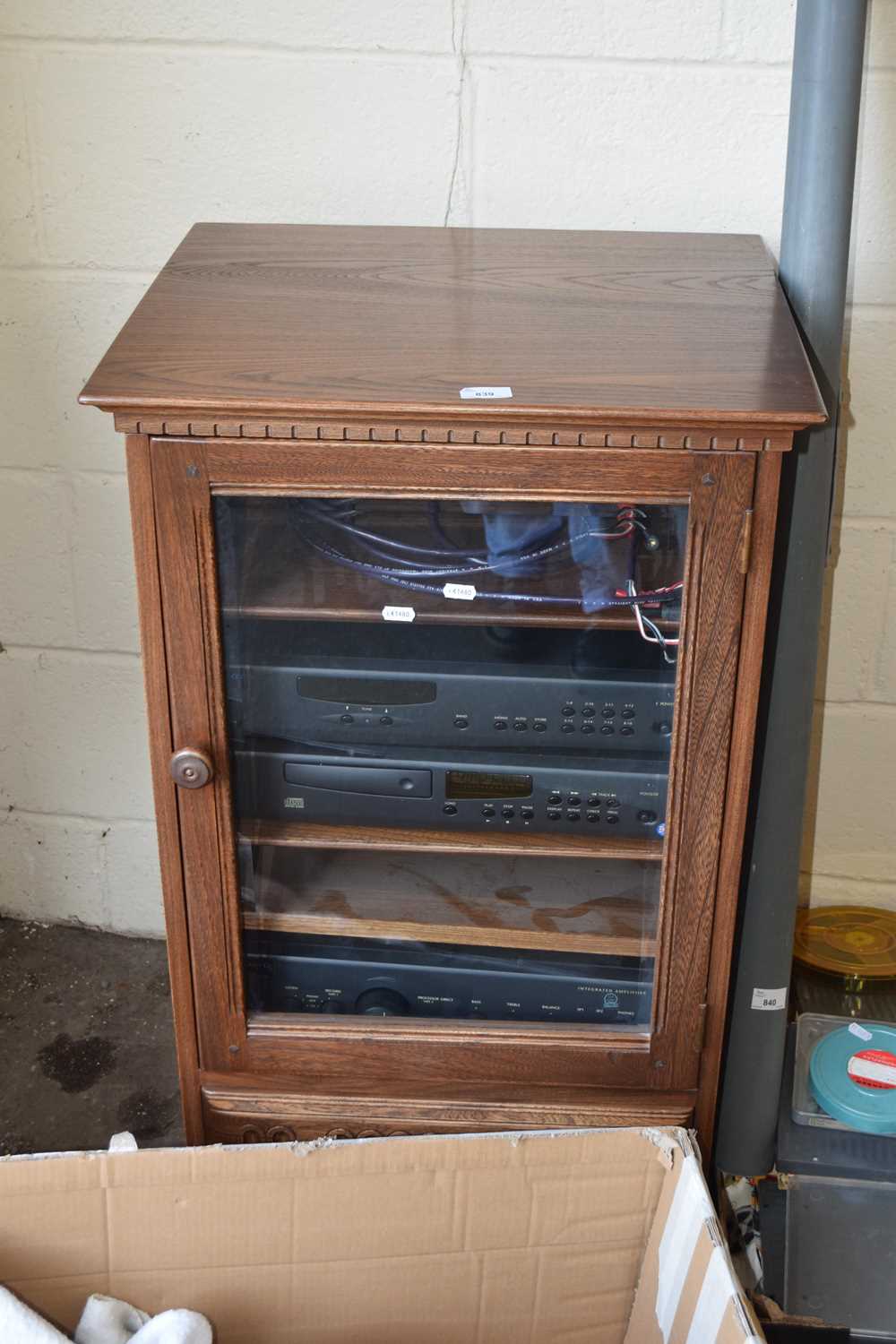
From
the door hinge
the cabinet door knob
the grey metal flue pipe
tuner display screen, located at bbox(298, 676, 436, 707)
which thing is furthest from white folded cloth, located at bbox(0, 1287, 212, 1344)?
the door hinge

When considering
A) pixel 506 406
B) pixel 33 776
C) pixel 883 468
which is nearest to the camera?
pixel 506 406

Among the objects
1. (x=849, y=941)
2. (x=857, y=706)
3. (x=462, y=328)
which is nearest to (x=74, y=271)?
(x=462, y=328)

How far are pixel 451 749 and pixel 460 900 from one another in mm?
207

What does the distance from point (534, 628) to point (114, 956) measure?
115 centimetres

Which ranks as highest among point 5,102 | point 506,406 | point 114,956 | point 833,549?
point 5,102

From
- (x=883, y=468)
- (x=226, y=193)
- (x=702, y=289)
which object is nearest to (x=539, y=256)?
(x=702, y=289)

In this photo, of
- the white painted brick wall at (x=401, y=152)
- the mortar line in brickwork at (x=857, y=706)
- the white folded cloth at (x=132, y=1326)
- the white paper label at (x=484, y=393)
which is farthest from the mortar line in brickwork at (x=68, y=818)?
the white paper label at (x=484, y=393)

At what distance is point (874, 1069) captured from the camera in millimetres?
1521

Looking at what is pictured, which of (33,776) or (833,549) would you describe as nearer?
(833,549)

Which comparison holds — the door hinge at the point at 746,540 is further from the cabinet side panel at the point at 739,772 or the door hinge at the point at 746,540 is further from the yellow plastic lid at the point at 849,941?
the yellow plastic lid at the point at 849,941

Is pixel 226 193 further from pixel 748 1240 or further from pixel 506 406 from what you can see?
pixel 748 1240

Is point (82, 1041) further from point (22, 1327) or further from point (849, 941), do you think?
point (849, 941)

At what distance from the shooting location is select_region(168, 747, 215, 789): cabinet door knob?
1.19 meters

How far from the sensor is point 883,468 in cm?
162
